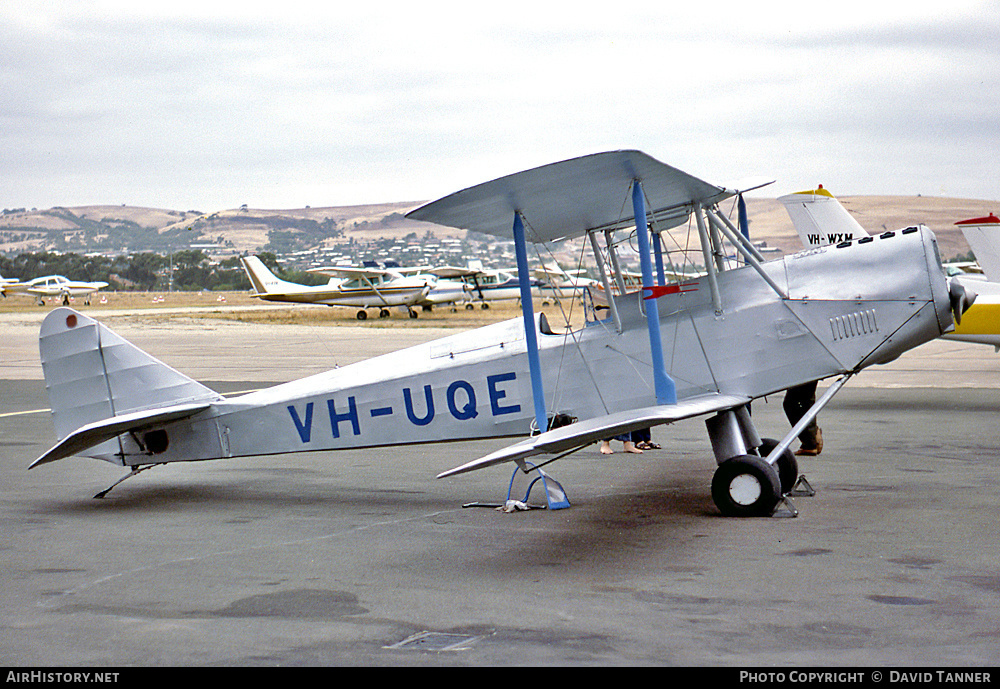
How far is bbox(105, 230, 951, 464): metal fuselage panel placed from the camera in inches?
307

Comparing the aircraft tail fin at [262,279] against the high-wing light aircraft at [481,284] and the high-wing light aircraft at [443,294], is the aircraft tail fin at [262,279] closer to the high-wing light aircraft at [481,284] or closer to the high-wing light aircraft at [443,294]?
the high-wing light aircraft at [443,294]

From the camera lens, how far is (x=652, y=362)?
7848 millimetres

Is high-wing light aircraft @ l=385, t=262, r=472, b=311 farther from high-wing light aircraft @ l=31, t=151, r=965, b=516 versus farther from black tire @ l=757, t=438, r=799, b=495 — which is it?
black tire @ l=757, t=438, r=799, b=495

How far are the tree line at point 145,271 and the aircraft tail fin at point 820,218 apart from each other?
11609 cm

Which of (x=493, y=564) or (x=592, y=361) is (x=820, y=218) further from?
(x=493, y=564)

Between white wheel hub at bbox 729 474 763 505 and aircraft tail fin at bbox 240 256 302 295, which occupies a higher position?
aircraft tail fin at bbox 240 256 302 295

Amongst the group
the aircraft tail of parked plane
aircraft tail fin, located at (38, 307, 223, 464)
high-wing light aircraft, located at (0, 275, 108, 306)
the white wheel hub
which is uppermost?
high-wing light aircraft, located at (0, 275, 108, 306)

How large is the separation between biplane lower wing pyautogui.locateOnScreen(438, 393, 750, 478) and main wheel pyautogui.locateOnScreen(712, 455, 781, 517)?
0.47 meters

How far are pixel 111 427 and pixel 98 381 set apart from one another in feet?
2.97

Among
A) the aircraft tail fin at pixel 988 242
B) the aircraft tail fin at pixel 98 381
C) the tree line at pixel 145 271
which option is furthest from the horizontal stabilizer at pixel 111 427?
the tree line at pixel 145 271

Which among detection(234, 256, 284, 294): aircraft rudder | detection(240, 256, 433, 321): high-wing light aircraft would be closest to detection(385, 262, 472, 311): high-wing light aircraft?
detection(240, 256, 433, 321): high-wing light aircraft

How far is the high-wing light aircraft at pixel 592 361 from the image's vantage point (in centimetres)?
751
